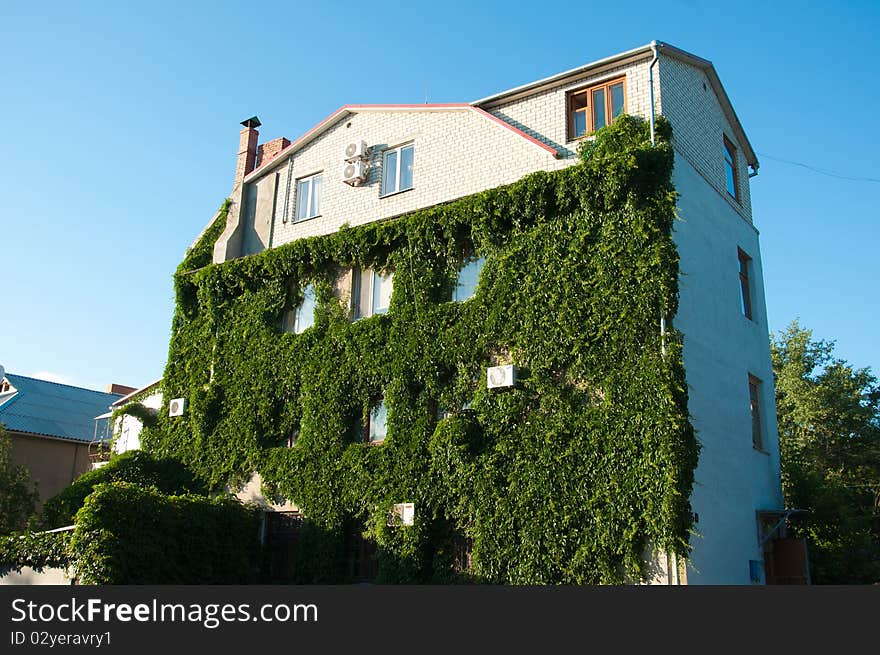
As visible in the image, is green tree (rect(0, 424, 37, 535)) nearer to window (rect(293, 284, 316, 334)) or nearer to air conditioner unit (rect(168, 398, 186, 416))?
air conditioner unit (rect(168, 398, 186, 416))

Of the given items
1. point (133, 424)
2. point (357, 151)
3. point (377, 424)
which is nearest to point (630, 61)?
point (357, 151)

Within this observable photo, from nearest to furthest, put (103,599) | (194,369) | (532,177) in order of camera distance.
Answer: (103,599) < (532,177) < (194,369)

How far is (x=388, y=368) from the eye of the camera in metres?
17.2

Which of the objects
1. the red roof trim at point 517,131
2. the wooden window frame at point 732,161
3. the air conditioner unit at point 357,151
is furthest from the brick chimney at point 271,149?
the wooden window frame at point 732,161

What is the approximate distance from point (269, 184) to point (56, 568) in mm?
12210

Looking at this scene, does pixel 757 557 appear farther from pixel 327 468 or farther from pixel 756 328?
pixel 327 468

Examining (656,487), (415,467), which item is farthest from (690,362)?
(415,467)

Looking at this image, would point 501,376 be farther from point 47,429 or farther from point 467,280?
point 47,429

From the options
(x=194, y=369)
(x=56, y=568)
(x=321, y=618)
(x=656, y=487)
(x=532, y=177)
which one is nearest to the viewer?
(x=321, y=618)

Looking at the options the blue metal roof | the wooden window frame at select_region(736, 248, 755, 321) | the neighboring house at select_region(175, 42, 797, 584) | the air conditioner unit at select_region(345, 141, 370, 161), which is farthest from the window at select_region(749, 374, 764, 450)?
the blue metal roof

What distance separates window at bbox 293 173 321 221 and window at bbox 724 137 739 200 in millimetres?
11019

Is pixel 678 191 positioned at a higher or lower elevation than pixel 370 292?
higher

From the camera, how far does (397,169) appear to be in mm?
20031

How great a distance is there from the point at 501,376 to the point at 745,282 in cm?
829
